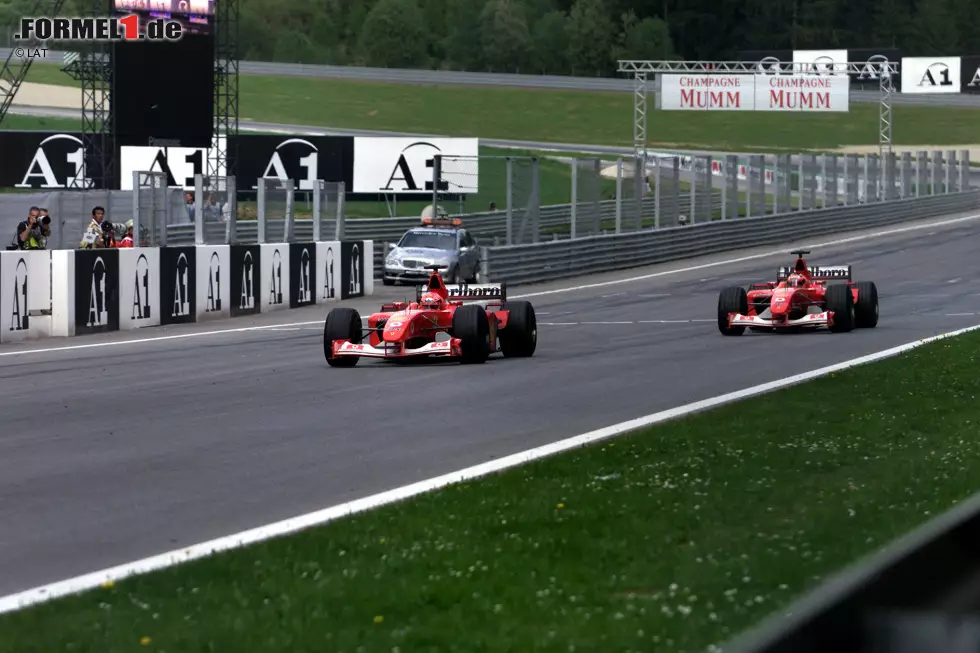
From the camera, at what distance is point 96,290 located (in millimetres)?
21000

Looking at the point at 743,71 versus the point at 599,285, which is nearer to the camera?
the point at 599,285

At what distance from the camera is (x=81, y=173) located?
140 ft

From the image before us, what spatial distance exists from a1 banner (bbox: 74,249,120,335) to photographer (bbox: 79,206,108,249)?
1.33m

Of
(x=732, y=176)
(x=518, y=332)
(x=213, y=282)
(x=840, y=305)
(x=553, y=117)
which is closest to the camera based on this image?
(x=518, y=332)

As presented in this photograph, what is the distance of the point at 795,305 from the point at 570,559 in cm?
1460

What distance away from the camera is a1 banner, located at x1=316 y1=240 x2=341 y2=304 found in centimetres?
2822

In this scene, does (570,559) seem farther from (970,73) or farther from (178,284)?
(970,73)

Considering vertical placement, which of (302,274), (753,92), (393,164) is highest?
(753,92)

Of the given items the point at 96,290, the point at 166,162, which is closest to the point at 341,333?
the point at 96,290

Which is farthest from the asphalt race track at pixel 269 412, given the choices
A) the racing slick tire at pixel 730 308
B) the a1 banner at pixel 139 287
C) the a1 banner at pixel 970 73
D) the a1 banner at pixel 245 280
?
the a1 banner at pixel 970 73

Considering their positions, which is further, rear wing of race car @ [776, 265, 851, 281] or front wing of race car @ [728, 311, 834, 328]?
rear wing of race car @ [776, 265, 851, 281]

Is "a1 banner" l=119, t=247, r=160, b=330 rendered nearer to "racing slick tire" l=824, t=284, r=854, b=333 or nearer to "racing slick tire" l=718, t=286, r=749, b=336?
"racing slick tire" l=718, t=286, r=749, b=336

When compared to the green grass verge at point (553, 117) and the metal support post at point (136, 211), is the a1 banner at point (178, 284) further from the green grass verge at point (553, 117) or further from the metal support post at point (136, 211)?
the green grass verge at point (553, 117)

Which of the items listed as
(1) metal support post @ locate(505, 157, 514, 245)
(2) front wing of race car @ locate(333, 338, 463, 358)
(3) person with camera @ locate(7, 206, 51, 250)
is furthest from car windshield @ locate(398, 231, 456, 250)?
(2) front wing of race car @ locate(333, 338, 463, 358)
